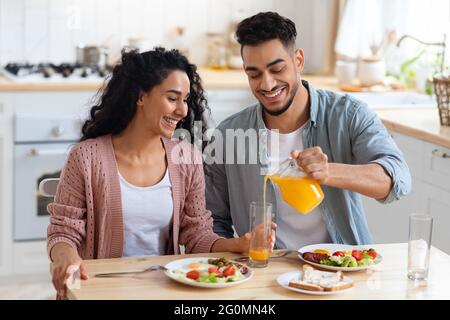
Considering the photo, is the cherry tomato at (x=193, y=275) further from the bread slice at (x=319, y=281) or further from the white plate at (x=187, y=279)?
the bread slice at (x=319, y=281)

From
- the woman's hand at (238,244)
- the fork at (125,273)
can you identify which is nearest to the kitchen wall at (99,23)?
the woman's hand at (238,244)

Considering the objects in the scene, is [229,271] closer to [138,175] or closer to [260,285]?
[260,285]

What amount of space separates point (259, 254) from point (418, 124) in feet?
5.67

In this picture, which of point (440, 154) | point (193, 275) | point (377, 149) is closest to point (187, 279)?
point (193, 275)

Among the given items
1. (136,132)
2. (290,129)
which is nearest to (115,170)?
(136,132)

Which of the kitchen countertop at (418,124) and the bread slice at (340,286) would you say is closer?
the bread slice at (340,286)

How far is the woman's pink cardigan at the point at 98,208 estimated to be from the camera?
2293mm

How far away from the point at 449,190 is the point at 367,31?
1695 millimetres

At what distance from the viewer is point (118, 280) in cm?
201

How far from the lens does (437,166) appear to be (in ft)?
11.2

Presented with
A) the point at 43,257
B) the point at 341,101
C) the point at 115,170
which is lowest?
the point at 43,257

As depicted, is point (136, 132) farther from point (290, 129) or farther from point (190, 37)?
point (190, 37)

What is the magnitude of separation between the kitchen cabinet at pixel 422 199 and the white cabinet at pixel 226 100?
2.92 feet

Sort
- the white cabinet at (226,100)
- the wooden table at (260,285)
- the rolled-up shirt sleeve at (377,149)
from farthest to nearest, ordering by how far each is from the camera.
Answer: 1. the white cabinet at (226,100)
2. the rolled-up shirt sleeve at (377,149)
3. the wooden table at (260,285)
